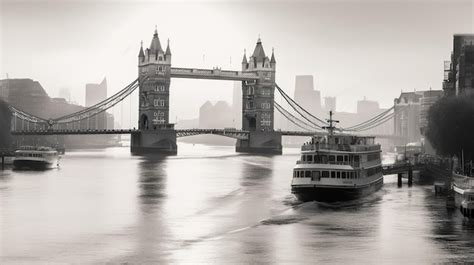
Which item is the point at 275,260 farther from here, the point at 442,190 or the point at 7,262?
the point at 442,190

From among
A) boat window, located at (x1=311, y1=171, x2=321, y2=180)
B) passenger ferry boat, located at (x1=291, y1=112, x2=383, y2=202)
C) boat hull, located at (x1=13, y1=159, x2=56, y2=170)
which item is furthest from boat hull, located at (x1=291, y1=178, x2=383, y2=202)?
boat hull, located at (x1=13, y1=159, x2=56, y2=170)

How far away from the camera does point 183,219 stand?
223ft

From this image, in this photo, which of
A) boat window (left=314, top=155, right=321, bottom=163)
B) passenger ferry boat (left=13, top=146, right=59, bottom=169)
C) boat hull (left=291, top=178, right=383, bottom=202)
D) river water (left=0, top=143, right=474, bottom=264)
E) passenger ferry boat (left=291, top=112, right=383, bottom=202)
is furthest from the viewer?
passenger ferry boat (left=13, top=146, right=59, bottom=169)

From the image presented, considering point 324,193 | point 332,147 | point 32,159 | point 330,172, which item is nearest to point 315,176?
point 330,172

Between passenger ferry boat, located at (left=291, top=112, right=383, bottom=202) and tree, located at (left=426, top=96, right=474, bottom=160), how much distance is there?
1710cm

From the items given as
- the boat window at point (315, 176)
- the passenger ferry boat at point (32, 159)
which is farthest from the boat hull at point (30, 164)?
the boat window at point (315, 176)

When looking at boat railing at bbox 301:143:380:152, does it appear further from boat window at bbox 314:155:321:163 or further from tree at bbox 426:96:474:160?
tree at bbox 426:96:474:160

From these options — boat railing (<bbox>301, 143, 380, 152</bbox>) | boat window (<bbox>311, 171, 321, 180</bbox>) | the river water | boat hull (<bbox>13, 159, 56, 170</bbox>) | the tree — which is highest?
the tree

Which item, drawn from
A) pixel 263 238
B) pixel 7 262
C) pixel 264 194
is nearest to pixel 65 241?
pixel 7 262

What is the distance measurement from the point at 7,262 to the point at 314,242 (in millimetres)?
19527

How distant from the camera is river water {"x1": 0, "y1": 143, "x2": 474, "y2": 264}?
49969 mm

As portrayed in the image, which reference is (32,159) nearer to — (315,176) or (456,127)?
(315,176)

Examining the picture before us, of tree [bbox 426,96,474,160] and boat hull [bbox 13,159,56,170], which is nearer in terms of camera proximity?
tree [bbox 426,96,474,160]

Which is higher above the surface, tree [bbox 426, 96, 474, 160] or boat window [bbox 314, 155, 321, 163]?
tree [bbox 426, 96, 474, 160]
